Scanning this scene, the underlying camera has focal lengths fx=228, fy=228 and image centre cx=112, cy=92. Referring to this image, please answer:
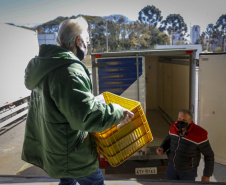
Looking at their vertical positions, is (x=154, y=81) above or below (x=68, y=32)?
below

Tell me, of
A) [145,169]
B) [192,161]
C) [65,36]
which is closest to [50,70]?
[65,36]

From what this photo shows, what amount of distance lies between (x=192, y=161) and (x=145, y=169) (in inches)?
48.5

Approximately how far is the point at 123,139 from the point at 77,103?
733 millimetres

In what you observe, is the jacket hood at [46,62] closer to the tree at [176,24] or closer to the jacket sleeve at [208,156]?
the jacket sleeve at [208,156]

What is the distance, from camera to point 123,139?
1986 millimetres

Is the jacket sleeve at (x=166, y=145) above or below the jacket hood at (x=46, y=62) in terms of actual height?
below

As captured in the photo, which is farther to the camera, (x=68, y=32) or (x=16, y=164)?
(x=16, y=164)

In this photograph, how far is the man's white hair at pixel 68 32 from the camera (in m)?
1.66

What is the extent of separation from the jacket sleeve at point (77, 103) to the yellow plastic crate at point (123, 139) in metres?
0.42

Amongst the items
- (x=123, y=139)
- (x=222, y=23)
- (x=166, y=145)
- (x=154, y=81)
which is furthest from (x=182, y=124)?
(x=222, y=23)

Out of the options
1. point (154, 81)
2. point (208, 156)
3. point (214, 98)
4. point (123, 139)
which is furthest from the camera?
point (154, 81)

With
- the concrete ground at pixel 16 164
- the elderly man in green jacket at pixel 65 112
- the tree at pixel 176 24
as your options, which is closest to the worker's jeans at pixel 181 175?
the concrete ground at pixel 16 164

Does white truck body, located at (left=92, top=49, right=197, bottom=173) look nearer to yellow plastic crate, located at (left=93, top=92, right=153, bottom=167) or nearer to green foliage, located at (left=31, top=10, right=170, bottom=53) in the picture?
yellow plastic crate, located at (left=93, top=92, right=153, bottom=167)

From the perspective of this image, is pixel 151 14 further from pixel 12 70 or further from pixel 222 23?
pixel 12 70
